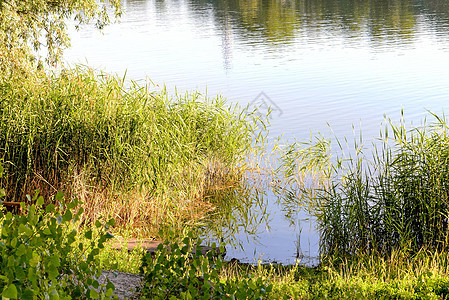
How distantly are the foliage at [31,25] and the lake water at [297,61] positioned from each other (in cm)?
114

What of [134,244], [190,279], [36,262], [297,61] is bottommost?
[134,244]

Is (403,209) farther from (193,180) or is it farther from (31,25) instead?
(31,25)

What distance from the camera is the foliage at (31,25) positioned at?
36.1 feet

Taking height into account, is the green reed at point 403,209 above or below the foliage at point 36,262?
below

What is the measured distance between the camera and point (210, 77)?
24922 millimetres

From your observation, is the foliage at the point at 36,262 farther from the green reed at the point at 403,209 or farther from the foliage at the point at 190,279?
the green reed at the point at 403,209

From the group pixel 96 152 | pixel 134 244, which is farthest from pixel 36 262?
pixel 96 152

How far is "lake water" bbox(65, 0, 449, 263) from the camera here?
17.2 metres

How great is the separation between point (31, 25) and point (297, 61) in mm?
19059

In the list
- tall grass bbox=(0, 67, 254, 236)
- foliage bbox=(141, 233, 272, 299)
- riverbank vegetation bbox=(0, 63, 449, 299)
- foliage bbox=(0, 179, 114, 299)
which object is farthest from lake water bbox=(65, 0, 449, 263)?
foliage bbox=(0, 179, 114, 299)

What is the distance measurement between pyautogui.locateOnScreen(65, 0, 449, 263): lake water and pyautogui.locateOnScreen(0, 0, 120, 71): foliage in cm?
114

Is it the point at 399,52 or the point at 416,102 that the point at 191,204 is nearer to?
the point at 416,102

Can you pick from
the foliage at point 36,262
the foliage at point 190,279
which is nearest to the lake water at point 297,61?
the foliage at point 190,279

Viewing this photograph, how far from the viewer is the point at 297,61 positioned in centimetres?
2950
